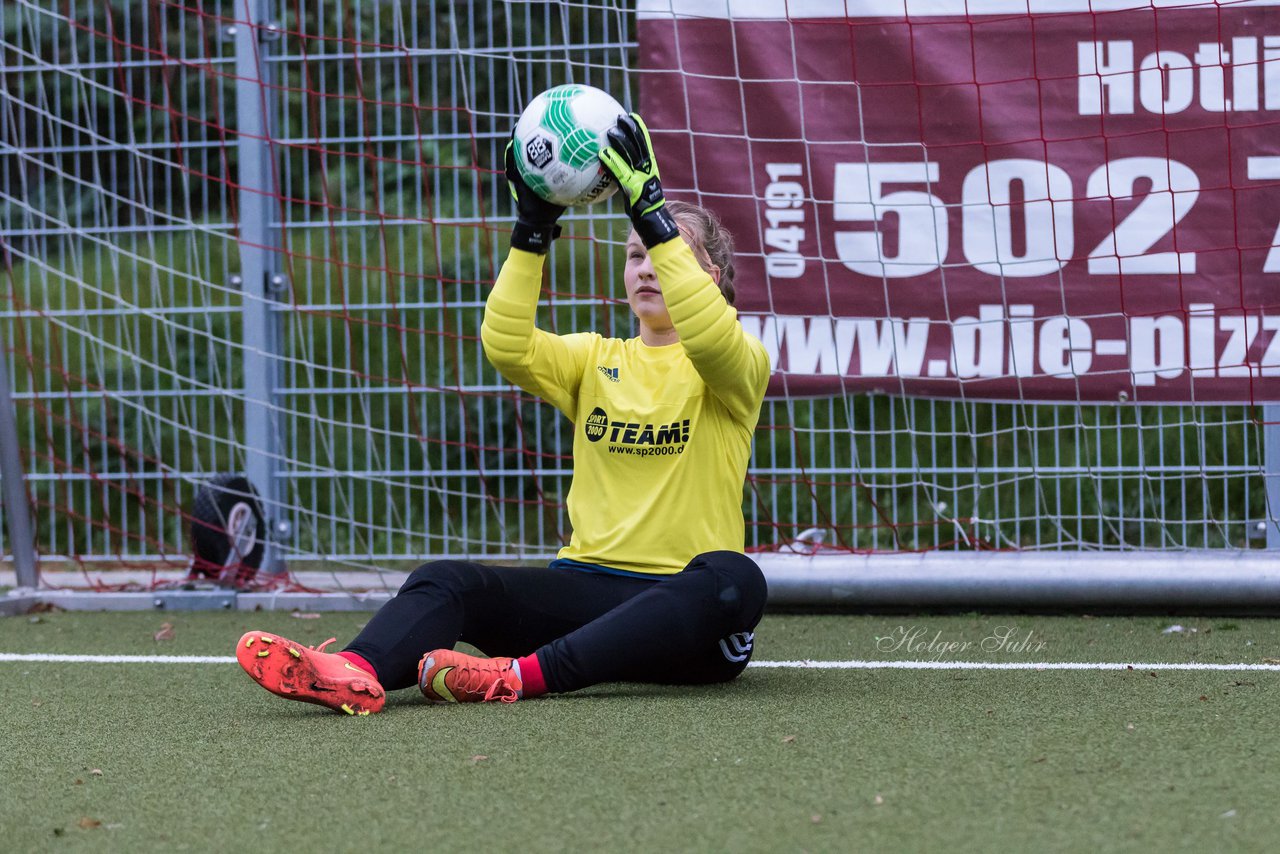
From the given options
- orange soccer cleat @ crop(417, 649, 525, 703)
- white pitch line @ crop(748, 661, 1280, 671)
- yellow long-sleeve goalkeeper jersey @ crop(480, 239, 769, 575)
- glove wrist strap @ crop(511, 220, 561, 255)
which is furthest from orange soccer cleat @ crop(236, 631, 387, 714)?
white pitch line @ crop(748, 661, 1280, 671)

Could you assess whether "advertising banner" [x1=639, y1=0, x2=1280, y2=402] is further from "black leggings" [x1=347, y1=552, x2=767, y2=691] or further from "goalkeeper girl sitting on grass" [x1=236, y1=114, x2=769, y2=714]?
"black leggings" [x1=347, y1=552, x2=767, y2=691]

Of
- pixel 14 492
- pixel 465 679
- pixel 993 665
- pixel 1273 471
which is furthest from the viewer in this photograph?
pixel 14 492

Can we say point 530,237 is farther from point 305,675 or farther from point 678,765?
point 678,765

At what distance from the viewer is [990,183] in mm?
4398

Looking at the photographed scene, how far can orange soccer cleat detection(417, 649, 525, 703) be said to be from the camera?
9.32 feet

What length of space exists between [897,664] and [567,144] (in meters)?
1.41

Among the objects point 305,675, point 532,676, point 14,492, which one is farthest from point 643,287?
point 14,492

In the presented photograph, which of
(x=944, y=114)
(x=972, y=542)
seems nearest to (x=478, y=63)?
(x=944, y=114)

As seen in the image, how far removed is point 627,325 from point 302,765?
3033 mm

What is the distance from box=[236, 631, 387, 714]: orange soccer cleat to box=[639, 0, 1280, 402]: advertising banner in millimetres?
2132

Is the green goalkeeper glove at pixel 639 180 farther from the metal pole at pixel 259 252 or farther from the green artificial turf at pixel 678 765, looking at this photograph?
the metal pole at pixel 259 252

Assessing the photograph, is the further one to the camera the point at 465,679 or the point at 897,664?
the point at 897,664

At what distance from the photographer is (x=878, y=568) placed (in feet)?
13.5

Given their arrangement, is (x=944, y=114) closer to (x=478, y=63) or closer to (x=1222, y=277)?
(x=1222, y=277)
